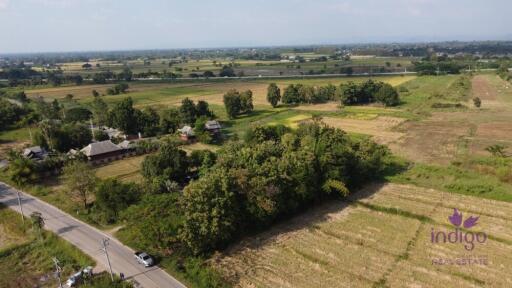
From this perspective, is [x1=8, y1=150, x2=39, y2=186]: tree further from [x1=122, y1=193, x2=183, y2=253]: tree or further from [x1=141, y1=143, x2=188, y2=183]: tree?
[x1=122, y1=193, x2=183, y2=253]: tree

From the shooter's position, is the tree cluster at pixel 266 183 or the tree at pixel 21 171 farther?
the tree at pixel 21 171

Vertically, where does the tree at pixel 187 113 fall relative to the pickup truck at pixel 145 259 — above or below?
above

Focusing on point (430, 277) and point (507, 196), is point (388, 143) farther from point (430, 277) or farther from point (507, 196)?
point (430, 277)

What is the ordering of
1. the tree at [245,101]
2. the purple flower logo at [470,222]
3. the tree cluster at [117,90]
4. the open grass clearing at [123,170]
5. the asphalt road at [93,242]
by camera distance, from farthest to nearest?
the tree cluster at [117,90], the tree at [245,101], the open grass clearing at [123,170], the purple flower logo at [470,222], the asphalt road at [93,242]

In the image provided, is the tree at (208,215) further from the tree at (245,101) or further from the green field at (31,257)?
the tree at (245,101)

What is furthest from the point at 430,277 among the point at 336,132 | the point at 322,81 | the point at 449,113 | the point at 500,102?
the point at 322,81

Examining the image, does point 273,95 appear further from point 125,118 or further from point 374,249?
point 374,249

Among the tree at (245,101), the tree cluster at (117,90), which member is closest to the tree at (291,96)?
the tree at (245,101)
